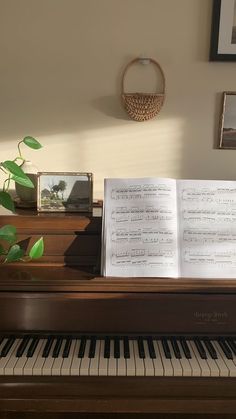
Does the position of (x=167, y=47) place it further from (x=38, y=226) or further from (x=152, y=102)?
(x=38, y=226)

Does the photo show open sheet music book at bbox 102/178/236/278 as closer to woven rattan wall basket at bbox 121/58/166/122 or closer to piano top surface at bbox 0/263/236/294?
piano top surface at bbox 0/263/236/294

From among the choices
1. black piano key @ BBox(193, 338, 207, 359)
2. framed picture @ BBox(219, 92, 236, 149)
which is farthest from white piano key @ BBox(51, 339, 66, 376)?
framed picture @ BBox(219, 92, 236, 149)

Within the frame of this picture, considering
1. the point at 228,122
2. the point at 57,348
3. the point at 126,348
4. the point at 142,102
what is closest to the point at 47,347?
the point at 57,348

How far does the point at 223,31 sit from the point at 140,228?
1024mm

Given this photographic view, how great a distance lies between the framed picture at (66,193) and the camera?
1.49 metres

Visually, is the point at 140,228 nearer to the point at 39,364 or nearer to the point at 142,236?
the point at 142,236

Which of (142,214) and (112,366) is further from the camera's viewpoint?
(142,214)

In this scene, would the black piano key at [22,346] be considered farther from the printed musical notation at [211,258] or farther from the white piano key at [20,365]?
the printed musical notation at [211,258]

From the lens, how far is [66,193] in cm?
150

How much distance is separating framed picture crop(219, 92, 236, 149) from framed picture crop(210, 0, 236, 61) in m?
0.18

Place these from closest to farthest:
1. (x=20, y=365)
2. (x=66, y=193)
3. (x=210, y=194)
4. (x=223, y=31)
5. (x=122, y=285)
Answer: (x=20, y=365), (x=122, y=285), (x=210, y=194), (x=66, y=193), (x=223, y=31)

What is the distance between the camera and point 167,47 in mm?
1811

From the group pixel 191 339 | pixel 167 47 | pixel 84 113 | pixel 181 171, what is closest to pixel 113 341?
pixel 191 339

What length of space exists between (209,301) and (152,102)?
93 centimetres
